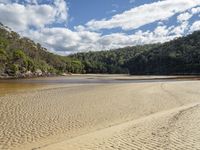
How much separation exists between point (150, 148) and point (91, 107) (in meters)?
12.1

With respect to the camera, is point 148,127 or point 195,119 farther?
point 195,119

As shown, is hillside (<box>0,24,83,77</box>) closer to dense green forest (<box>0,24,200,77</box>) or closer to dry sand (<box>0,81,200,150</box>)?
dense green forest (<box>0,24,200,77</box>)

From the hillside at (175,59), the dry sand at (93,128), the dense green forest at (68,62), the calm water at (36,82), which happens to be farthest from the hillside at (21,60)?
the dry sand at (93,128)

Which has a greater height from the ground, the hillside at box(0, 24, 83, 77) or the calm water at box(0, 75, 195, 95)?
the hillside at box(0, 24, 83, 77)

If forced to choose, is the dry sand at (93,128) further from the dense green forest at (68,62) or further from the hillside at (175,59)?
the hillside at (175,59)

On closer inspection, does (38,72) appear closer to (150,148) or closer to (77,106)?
(77,106)

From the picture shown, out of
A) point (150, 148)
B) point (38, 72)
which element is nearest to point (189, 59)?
point (38, 72)

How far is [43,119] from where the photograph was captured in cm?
1727

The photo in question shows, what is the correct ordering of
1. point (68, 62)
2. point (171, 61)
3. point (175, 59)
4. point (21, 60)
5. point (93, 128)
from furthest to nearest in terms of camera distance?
point (68, 62) < point (171, 61) < point (175, 59) < point (21, 60) < point (93, 128)

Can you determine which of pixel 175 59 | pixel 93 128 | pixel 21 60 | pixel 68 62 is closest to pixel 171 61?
pixel 175 59

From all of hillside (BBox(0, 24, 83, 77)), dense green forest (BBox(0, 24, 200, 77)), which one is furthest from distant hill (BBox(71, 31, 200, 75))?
hillside (BBox(0, 24, 83, 77))

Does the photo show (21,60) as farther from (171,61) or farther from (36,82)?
(171,61)

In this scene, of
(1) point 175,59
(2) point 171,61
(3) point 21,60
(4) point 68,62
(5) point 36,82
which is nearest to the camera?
(5) point 36,82

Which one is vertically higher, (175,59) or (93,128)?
(175,59)
